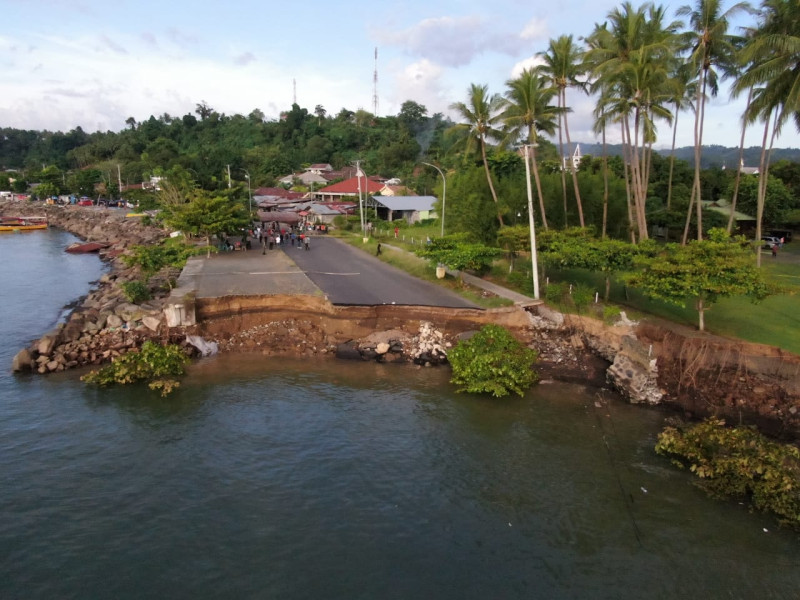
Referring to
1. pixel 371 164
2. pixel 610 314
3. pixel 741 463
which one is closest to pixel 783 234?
pixel 610 314

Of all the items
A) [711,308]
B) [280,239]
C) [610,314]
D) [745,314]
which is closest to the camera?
[610,314]

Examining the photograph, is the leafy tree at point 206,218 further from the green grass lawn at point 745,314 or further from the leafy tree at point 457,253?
the green grass lawn at point 745,314

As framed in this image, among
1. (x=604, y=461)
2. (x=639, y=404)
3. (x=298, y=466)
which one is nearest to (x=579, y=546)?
(x=604, y=461)

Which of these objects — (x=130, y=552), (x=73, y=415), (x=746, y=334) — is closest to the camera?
(x=130, y=552)

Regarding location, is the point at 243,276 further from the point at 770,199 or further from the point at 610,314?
the point at 770,199

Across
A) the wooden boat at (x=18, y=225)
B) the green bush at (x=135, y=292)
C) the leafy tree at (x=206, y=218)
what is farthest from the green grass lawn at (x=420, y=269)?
the wooden boat at (x=18, y=225)

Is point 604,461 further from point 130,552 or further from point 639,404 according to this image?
point 130,552
